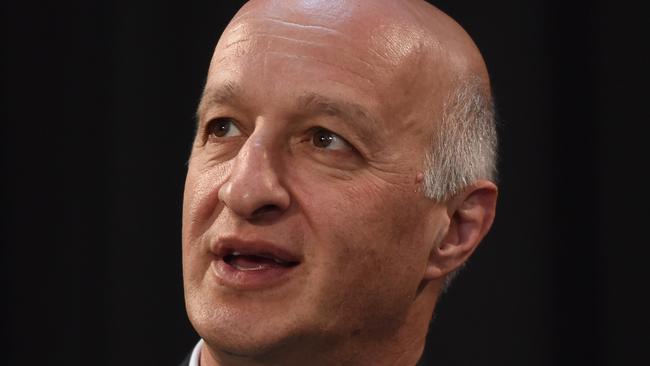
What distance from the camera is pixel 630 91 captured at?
10.1 feet

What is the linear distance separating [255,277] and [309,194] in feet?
0.60

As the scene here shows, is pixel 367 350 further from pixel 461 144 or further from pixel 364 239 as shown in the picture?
pixel 461 144

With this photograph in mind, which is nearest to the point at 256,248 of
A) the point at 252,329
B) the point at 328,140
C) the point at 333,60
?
the point at 252,329

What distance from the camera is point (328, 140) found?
90.6 inches

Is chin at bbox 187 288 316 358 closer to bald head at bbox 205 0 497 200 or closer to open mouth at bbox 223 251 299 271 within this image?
open mouth at bbox 223 251 299 271

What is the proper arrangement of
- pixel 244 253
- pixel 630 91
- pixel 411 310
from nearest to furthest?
pixel 244 253
pixel 411 310
pixel 630 91

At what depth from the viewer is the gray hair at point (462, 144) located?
2.38 m

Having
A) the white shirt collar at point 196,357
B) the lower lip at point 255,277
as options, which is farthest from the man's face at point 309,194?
the white shirt collar at point 196,357

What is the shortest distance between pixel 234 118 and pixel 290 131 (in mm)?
129

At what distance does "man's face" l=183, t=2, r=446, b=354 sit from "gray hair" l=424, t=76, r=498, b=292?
39mm

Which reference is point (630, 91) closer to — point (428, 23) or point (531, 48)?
point (531, 48)

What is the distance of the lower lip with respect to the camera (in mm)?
2223

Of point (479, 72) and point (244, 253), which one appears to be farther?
point (479, 72)

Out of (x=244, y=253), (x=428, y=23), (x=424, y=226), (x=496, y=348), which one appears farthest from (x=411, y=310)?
(x=496, y=348)
